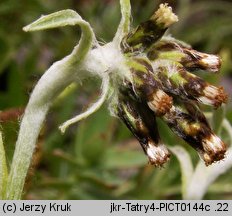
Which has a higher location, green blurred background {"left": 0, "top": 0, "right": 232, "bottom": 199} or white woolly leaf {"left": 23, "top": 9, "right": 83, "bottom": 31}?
green blurred background {"left": 0, "top": 0, "right": 232, "bottom": 199}

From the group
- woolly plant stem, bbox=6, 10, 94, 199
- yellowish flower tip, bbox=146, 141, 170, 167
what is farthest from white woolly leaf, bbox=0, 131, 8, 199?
yellowish flower tip, bbox=146, 141, 170, 167

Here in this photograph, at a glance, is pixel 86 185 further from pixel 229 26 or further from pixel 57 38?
pixel 229 26

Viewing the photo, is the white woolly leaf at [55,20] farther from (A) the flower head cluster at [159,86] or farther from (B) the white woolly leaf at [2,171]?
(B) the white woolly leaf at [2,171]

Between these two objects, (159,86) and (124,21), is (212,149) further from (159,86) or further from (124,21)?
(124,21)

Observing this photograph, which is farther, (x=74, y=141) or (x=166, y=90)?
(x=74, y=141)

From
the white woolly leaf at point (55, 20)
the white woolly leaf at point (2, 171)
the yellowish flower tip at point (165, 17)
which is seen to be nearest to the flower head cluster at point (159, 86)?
the yellowish flower tip at point (165, 17)

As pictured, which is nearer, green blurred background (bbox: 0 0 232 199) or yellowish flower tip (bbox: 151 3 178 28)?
yellowish flower tip (bbox: 151 3 178 28)

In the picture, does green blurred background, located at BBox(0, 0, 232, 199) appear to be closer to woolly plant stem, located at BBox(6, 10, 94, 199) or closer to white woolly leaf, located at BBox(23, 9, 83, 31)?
woolly plant stem, located at BBox(6, 10, 94, 199)

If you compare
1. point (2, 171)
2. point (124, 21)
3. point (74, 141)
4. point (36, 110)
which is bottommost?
point (2, 171)

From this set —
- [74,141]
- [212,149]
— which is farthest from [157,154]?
[74,141]
